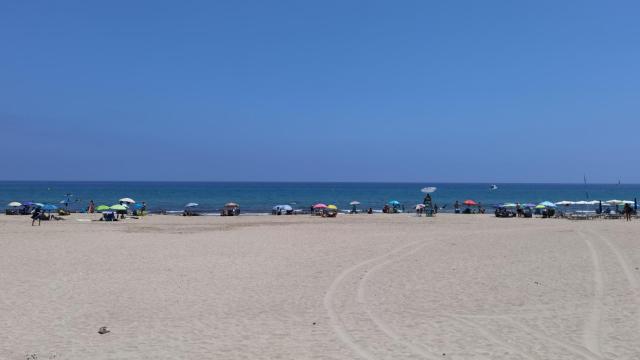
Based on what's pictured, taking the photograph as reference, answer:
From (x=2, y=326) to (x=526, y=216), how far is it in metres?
39.5

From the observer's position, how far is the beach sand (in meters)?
8.18

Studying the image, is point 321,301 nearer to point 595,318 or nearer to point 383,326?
point 383,326

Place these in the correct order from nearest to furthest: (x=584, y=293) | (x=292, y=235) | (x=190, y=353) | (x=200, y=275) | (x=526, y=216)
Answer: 1. (x=190, y=353)
2. (x=584, y=293)
3. (x=200, y=275)
4. (x=292, y=235)
5. (x=526, y=216)

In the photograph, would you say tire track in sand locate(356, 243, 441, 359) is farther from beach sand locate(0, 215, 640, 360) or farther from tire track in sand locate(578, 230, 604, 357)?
tire track in sand locate(578, 230, 604, 357)

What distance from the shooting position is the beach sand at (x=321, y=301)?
818 cm

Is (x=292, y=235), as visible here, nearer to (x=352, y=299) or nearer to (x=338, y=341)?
(x=352, y=299)

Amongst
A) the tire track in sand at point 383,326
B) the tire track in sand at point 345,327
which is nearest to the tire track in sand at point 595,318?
the tire track in sand at point 383,326

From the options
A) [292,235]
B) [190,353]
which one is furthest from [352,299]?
[292,235]

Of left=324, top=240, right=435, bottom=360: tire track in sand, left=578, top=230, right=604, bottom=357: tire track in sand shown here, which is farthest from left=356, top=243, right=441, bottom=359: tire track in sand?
left=578, top=230, right=604, bottom=357: tire track in sand

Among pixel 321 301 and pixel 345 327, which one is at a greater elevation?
pixel 321 301

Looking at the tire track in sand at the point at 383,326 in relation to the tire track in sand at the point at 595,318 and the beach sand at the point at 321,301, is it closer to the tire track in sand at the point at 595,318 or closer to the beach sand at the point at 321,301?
the beach sand at the point at 321,301

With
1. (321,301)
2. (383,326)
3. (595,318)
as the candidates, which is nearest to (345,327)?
(383,326)

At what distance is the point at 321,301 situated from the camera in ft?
37.2

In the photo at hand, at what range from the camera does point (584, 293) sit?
11992 millimetres
